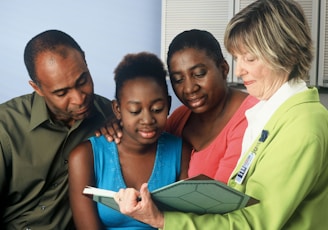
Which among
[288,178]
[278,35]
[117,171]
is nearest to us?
[288,178]

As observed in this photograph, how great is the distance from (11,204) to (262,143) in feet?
2.74

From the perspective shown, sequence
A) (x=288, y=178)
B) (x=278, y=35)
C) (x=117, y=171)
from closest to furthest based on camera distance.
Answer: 1. (x=288, y=178)
2. (x=278, y=35)
3. (x=117, y=171)

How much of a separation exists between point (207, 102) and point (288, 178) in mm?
508

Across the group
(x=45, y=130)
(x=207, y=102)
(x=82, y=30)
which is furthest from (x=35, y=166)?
(x=207, y=102)

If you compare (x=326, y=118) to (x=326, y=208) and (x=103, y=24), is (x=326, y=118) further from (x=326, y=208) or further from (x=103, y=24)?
(x=103, y=24)

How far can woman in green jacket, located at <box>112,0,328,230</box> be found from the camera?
0.84m

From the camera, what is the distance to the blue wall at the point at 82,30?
135cm

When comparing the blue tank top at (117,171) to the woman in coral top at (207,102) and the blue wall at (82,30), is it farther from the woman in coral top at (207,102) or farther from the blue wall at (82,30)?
the blue wall at (82,30)

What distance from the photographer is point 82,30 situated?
4.51ft

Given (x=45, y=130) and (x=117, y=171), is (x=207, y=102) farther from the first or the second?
(x=45, y=130)

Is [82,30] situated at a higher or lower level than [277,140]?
higher

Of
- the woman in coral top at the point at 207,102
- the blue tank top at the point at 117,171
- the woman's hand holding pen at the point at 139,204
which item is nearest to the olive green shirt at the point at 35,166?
the blue tank top at the point at 117,171

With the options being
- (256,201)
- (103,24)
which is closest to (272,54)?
(256,201)

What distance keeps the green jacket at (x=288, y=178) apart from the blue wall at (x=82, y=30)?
1.89 ft
